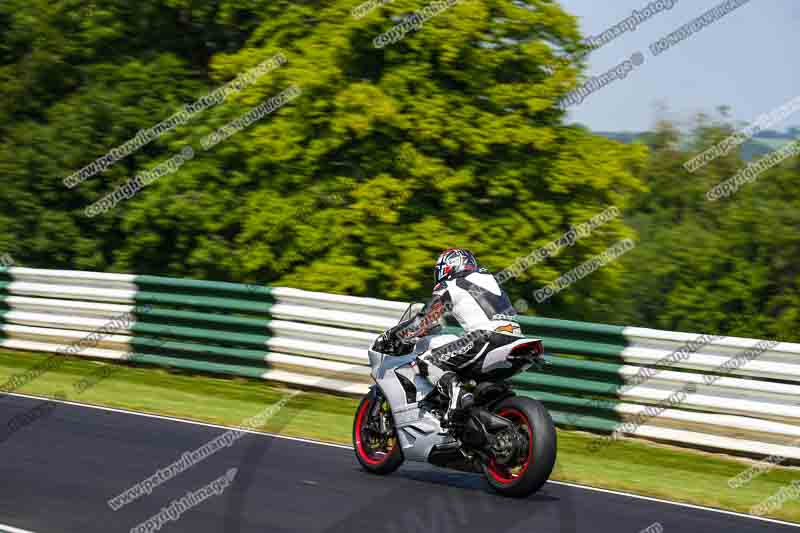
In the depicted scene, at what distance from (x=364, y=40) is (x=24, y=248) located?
6.89 m

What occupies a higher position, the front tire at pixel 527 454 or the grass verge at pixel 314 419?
the front tire at pixel 527 454

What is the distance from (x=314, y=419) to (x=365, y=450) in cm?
270

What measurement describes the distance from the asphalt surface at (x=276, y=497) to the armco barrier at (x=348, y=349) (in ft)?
8.59

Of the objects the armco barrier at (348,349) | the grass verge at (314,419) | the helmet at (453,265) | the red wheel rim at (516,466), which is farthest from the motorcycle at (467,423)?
the armco barrier at (348,349)

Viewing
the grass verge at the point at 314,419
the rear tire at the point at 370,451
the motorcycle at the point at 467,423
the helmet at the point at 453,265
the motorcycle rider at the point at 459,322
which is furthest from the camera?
the grass verge at the point at 314,419

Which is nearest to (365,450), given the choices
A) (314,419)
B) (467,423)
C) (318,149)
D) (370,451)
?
(370,451)

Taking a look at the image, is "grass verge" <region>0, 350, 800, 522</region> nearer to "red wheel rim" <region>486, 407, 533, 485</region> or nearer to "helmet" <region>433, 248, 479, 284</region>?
"red wheel rim" <region>486, 407, 533, 485</region>

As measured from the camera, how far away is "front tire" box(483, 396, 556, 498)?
7914 millimetres

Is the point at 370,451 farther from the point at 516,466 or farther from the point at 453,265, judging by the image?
the point at 453,265

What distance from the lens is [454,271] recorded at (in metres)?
8.73

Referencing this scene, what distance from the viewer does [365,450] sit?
9.37 m

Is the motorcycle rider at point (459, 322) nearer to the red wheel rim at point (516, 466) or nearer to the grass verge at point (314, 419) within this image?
the red wheel rim at point (516, 466)

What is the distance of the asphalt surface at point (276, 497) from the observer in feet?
24.5

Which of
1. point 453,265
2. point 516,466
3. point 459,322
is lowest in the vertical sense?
point 516,466
